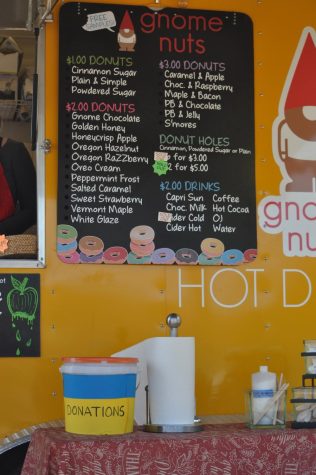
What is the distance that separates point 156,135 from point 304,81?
2.82ft

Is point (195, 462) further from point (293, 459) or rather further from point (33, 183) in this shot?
point (33, 183)

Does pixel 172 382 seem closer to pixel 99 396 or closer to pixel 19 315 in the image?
pixel 99 396

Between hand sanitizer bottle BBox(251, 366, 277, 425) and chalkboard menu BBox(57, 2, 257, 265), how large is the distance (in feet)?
3.08

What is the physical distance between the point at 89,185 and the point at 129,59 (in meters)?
0.70

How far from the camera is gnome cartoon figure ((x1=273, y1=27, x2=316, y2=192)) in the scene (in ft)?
15.7

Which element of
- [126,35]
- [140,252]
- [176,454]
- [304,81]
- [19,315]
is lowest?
[176,454]

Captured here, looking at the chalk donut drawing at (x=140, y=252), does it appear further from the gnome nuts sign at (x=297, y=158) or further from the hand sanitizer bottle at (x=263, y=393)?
the hand sanitizer bottle at (x=263, y=393)

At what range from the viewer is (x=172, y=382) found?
3654 mm

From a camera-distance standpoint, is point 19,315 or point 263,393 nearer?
point 263,393

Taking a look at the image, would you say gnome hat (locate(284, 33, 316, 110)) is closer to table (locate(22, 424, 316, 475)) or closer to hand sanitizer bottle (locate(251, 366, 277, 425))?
hand sanitizer bottle (locate(251, 366, 277, 425))

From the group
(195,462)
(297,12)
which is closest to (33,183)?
(297,12)

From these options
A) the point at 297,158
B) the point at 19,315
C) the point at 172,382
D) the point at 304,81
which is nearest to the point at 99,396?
the point at 172,382

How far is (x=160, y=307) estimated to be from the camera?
4.54m

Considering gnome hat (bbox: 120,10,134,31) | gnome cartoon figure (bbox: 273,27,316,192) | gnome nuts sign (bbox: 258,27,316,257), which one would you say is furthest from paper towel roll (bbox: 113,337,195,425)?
gnome hat (bbox: 120,10,134,31)
